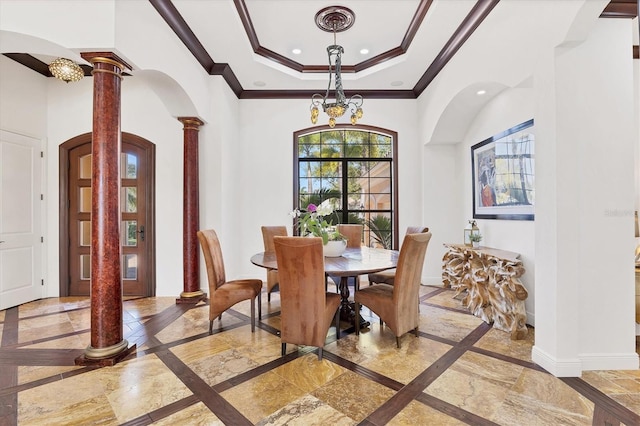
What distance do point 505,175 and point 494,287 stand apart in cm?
138

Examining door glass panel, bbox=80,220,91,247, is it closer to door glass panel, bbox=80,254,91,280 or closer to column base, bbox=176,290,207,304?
door glass panel, bbox=80,254,91,280

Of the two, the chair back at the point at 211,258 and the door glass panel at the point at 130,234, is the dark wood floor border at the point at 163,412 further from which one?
the door glass panel at the point at 130,234

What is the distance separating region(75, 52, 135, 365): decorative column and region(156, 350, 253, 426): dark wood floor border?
1.47 ft

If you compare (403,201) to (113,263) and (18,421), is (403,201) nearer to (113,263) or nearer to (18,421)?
(113,263)

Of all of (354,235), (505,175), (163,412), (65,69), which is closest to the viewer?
(163,412)

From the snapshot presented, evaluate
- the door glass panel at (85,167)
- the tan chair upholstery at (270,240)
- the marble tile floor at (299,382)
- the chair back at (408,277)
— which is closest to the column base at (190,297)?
the marble tile floor at (299,382)

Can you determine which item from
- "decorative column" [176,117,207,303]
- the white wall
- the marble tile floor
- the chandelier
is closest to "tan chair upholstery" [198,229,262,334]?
the marble tile floor

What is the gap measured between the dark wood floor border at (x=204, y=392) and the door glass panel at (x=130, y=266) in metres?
2.29

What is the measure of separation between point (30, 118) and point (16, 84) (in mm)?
435

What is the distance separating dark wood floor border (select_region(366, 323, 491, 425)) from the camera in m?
1.82

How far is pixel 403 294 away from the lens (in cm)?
263

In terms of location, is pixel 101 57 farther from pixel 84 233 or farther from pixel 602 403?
pixel 602 403

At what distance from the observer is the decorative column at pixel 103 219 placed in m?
2.44

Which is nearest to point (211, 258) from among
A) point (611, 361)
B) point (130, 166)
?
point (130, 166)
